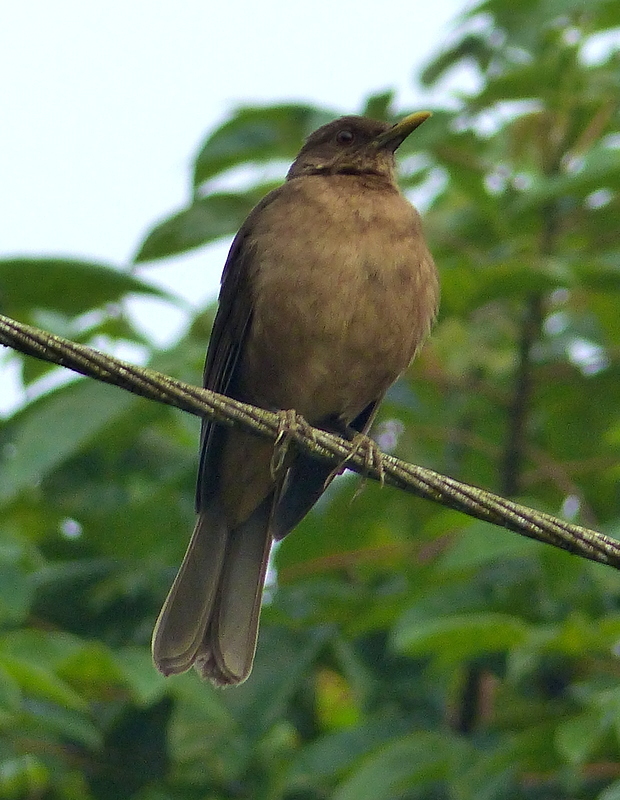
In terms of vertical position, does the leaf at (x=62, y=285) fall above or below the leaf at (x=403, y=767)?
above

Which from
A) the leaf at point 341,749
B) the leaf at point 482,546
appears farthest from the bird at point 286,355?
the leaf at point 482,546

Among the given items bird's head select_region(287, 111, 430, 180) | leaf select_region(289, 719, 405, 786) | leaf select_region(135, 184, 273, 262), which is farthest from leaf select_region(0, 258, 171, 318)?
leaf select_region(289, 719, 405, 786)

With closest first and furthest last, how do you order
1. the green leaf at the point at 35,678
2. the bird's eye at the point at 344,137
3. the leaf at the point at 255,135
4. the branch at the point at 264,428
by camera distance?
the branch at the point at 264,428 < the green leaf at the point at 35,678 < the leaf at the point at 255,135 < the bird's eye at the point at 344,137

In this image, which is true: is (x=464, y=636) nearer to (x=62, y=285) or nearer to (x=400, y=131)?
(x=62, y=285)

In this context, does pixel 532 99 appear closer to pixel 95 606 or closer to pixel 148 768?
pixel 95 606

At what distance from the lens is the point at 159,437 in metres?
5.34

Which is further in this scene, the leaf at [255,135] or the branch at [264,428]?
the leaf at [255,135]

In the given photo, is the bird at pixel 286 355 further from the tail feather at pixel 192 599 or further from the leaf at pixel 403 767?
the leaf at pixel 403 767

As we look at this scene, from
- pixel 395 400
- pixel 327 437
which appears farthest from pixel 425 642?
pixel 395 400

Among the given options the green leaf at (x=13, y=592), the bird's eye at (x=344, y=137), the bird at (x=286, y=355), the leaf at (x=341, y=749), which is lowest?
the leaf at (x=341, y=749)

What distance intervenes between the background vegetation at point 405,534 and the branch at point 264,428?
1.68 ft

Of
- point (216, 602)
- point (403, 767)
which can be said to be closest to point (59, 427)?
point (216, 602)

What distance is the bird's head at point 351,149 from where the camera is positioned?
5125 millimetres

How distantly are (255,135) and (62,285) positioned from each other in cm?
105
